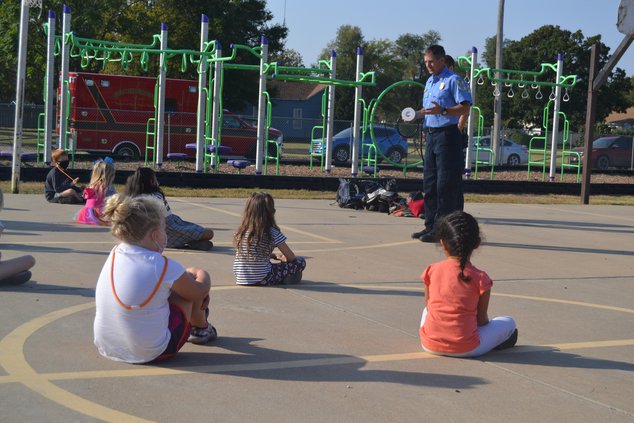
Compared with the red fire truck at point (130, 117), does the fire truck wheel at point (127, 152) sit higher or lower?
lower

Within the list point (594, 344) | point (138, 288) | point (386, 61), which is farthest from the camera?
point (386, 61)

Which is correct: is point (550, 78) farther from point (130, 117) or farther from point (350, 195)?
point (350, 195)

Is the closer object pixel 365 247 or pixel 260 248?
pixel 260 248

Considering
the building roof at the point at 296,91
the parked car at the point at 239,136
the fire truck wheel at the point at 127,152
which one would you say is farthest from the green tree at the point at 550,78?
the fire truck wheel at the point at 127,152

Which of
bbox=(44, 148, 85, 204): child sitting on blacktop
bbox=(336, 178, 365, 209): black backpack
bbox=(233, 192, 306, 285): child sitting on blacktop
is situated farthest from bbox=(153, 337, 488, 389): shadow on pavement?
bbox=(336, 178, 365, 209): black backpack

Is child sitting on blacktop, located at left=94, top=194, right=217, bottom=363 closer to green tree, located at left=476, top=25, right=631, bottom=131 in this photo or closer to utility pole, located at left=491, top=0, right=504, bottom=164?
utility pole, located at left=491, top=0, right=504, bottom=164

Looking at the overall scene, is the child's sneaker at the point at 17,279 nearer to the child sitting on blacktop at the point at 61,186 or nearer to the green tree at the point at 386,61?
the child sitting on blacktop at the point at 61,186

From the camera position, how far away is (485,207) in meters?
16.5

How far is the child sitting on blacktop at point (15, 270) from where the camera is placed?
6.90 meters

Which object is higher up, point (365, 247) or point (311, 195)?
point (311, 195)

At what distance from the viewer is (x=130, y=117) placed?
90.0ft

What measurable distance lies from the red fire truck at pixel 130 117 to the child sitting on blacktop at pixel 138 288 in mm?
20759

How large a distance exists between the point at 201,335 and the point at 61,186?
9060mm

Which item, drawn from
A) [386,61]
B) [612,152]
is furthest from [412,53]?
[612,152]
